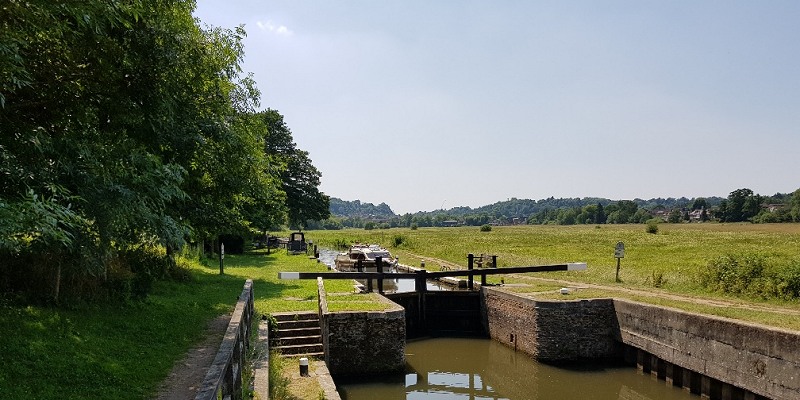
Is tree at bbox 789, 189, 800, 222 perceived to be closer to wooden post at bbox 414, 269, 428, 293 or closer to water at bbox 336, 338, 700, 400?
wooden post at bbox 414, 269, 428, 293

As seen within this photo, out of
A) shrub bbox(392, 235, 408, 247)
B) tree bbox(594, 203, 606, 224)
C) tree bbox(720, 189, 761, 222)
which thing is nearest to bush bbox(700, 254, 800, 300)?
shrub bbox(392, 235, 408, 247)

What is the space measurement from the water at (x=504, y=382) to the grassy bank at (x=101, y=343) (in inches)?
93.7

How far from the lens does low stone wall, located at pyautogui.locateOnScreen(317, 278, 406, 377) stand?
13.9m

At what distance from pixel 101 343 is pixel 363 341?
6427 mm

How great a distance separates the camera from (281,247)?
4831cm

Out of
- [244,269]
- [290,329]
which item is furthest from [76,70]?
[244,269]

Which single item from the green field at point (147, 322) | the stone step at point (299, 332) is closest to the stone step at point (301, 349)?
the stone step at point (299, 332)

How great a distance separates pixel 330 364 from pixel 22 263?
7078 millimetres

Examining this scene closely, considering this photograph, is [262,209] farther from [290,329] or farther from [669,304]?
[669,304]

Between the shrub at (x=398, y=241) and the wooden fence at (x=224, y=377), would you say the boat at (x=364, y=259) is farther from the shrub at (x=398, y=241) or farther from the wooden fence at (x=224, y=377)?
the wooden fence at (x=224, y=377)

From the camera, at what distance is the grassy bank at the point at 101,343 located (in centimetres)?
738

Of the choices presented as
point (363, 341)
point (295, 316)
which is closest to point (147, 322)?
point (295, 316)

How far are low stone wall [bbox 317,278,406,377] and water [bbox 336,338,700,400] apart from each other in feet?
1.22

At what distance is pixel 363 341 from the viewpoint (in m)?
14.1
